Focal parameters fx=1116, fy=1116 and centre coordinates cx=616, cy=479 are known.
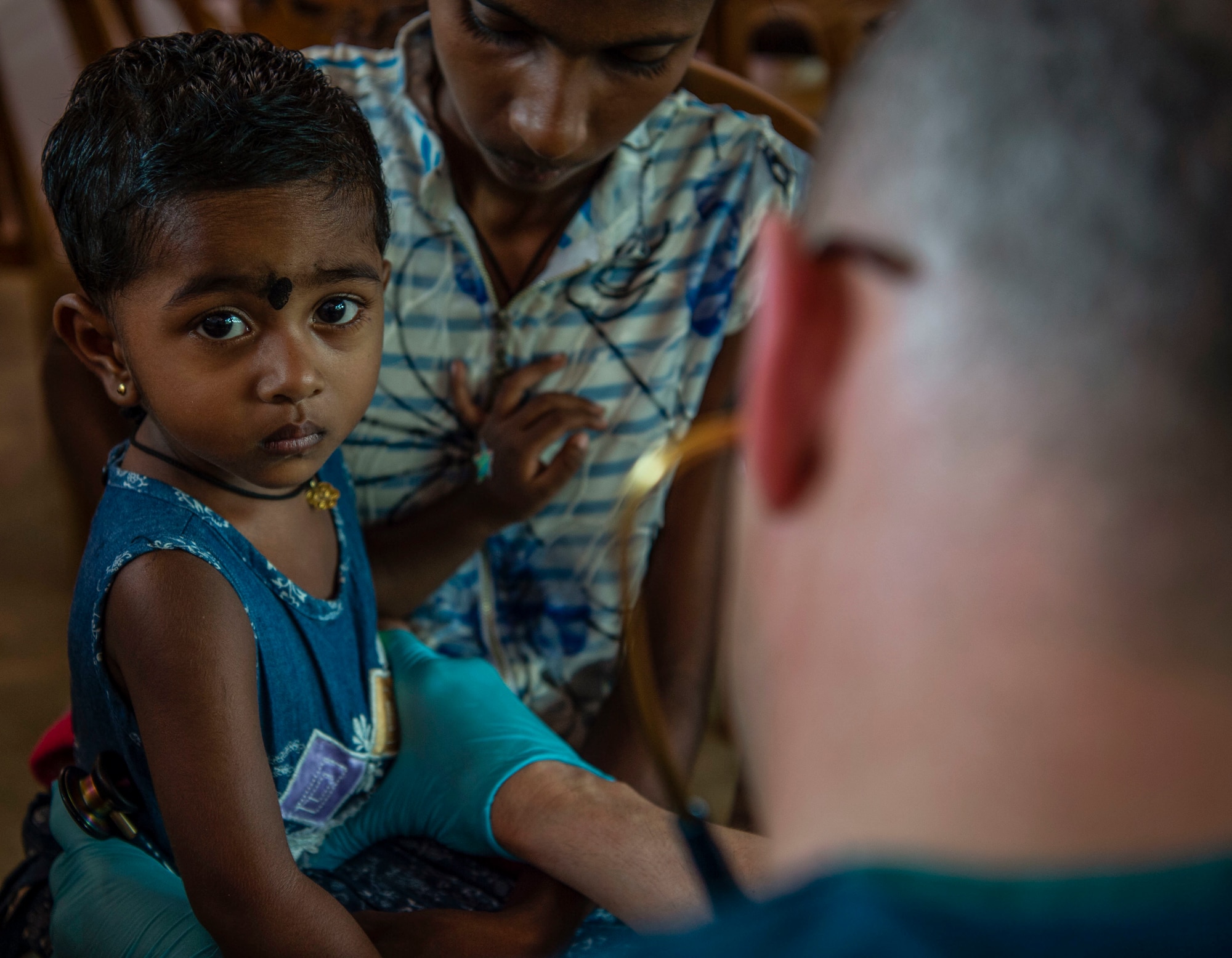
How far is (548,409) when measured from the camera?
1.10 m

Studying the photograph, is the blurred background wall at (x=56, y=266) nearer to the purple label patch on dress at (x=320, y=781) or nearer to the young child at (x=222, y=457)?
the young child at (x=222, y=457)

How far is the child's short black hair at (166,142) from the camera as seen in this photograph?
752mm

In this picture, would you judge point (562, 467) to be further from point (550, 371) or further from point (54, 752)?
point (54, 752)

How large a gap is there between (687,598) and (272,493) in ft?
1.51

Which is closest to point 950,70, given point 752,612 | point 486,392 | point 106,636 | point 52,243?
point 752,612

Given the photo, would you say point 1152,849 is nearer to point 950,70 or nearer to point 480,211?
point 950,70

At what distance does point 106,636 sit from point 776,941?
58 cm

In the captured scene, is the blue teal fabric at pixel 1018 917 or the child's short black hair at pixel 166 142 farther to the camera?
the child's short black hair at pixel 166 142

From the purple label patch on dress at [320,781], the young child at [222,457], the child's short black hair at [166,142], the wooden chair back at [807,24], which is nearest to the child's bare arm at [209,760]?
the young child at [222,457]

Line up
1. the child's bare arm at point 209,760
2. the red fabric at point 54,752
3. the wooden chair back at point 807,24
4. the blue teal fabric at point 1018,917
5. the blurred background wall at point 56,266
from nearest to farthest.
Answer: the blue teal fabric at point 1018,917
the child's bare arm at point 209,760
the red fabric at point 54,752
the blurred background wall at point 56,266
the wooden chair back at point 807,24

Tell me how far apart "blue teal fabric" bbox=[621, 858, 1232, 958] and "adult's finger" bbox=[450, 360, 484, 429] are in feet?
2.61

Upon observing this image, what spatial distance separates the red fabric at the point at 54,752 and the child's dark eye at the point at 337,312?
1.45 ft

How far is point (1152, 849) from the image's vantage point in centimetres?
36

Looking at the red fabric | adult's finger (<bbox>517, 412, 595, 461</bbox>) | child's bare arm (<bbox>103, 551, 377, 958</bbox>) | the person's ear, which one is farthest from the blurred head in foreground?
the red fabric
